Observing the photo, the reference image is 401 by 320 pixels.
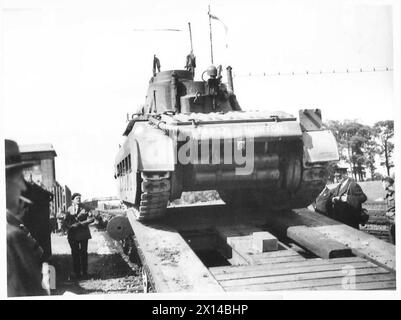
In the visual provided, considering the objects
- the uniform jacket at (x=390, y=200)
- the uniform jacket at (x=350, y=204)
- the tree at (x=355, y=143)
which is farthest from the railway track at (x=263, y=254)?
the tree at (x=355, y=143)

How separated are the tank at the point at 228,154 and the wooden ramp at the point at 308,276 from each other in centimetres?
136

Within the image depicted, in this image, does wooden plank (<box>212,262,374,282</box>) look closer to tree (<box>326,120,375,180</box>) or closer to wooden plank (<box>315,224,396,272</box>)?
wooden plank (<box>315,224,396,272</box>)

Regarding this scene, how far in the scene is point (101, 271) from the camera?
6805 millimetres

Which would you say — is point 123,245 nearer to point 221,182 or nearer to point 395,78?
point 221,182

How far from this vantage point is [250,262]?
4.36m

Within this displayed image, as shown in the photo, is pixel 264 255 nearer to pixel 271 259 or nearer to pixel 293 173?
pixel 271 259

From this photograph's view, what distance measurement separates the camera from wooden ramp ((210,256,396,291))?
12.1 ft

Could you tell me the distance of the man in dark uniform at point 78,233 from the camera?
6320 millimetres

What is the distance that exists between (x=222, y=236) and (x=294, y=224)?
2.98 feet

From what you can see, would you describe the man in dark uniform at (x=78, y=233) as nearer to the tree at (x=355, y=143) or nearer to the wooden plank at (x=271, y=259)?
the wooden plank at (x=271, y=259)

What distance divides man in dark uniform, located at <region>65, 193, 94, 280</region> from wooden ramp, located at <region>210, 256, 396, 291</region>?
9.52 feet

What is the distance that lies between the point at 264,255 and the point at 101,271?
3266mm

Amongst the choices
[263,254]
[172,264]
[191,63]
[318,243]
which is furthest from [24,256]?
[191,63]
